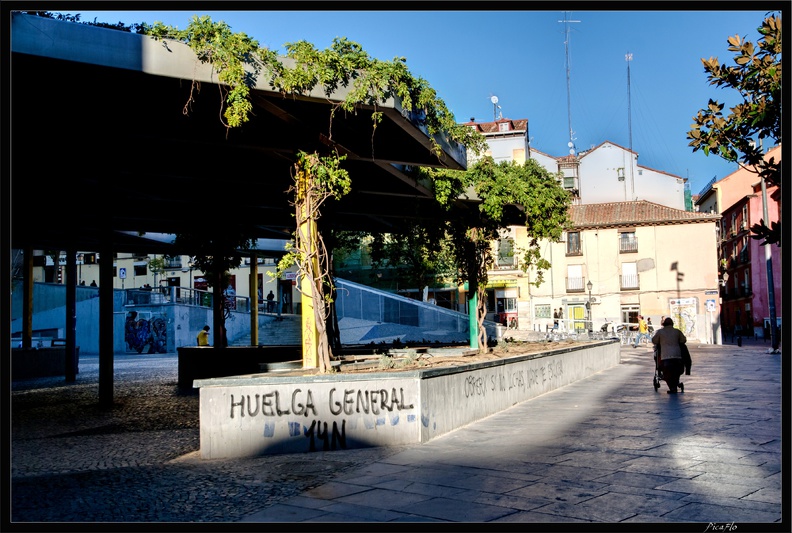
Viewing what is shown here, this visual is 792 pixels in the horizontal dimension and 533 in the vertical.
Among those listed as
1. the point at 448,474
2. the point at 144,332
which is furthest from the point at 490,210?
the point at 144,332

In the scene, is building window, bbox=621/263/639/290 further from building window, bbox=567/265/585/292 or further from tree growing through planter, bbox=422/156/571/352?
tree growing through planter, bbox=422/156/571/352

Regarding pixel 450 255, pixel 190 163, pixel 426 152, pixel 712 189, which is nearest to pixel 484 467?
pixel 426 152

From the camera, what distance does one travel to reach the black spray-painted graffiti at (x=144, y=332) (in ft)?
127

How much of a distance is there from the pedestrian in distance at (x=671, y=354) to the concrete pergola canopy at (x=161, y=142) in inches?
206

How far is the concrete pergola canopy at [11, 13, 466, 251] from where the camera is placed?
866 cm

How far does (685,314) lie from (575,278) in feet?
25.0

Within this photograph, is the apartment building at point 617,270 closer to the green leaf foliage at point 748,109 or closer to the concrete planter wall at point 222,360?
the concrete planter wall at point 222,360

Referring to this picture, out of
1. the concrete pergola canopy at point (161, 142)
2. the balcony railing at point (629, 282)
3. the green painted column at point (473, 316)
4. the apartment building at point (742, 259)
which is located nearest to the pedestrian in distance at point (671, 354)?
the green painted column at point (473, 316)

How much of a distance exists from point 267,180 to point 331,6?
1042 centimetres

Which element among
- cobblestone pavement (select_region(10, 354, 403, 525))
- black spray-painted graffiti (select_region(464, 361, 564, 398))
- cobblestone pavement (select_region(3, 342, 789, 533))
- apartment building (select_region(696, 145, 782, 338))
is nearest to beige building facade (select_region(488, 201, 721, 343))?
apartment building (select_region(696, 145, 782, 338))

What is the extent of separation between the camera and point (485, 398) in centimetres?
1162

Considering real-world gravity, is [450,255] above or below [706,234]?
below

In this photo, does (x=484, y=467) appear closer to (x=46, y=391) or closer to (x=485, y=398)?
(x=485, y=398)

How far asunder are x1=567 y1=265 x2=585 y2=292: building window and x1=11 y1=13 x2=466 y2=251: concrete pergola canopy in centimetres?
3413
